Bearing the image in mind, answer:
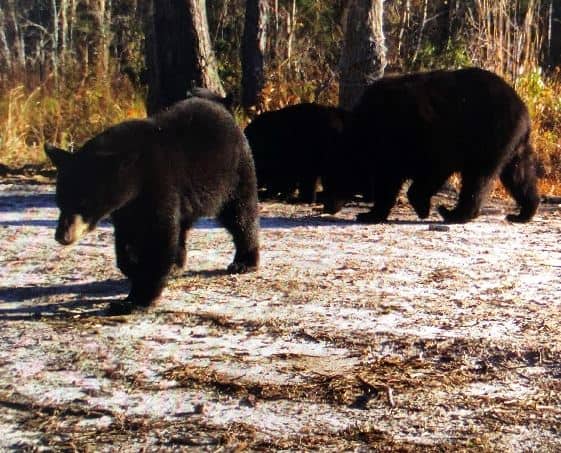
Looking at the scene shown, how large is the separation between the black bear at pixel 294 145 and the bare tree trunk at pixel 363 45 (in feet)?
2.79

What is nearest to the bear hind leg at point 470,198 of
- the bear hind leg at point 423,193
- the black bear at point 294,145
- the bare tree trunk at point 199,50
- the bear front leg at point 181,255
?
the bear hind leg at point 423,193

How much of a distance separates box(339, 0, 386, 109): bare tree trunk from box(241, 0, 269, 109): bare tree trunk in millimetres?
2707

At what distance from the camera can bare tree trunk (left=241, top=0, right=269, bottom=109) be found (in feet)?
42.6

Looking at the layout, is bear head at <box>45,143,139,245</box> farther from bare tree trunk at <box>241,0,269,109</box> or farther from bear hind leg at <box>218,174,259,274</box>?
bare tree trunk at <box>241,0,269,109</box>

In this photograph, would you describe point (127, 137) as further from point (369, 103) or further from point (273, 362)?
point (369, 103)

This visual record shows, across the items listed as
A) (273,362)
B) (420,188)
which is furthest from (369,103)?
(273,362)

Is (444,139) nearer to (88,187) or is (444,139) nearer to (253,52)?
(88,187)

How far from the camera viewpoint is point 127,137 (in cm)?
483

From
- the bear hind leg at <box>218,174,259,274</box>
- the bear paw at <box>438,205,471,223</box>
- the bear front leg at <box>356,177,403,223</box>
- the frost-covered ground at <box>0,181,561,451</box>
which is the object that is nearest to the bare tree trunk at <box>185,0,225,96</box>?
the bear front leg at <box>356,177,403,223</box>

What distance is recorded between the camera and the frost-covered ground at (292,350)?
3443mm

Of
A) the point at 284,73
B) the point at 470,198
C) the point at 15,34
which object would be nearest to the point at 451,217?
the point at 470,198

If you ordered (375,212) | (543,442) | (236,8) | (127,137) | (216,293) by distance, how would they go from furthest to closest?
(236,8), (375,212), (216,293), (127,137), (543,442)

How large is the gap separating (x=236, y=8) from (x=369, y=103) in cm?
1150

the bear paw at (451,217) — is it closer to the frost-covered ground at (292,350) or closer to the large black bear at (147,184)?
the frost-covered ground at (292,350)
